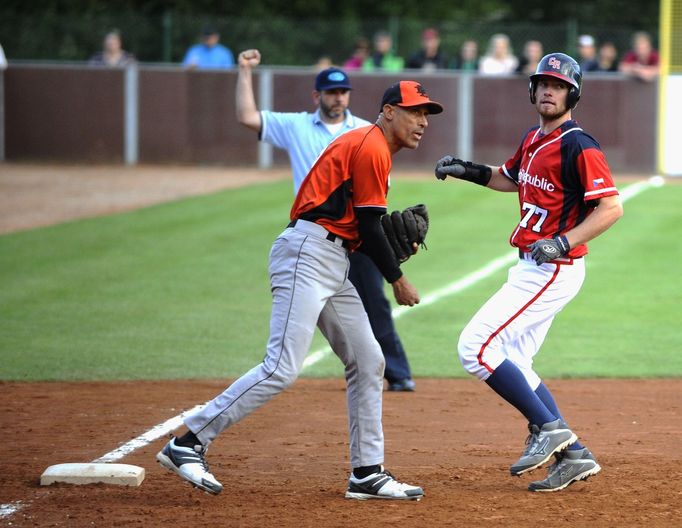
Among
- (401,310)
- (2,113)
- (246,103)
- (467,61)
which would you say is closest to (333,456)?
(246,103)

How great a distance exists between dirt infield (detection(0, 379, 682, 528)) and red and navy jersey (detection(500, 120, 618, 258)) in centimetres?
124

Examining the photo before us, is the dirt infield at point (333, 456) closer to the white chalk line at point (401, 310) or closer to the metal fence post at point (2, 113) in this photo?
the white chalk line at point (401, 310)

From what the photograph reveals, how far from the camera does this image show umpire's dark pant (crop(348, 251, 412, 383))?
8.17 m

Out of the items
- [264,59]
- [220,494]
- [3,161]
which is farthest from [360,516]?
[264,59]

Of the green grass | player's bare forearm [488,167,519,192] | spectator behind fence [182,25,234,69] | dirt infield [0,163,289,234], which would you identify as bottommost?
the green grass

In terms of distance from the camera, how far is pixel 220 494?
583 centimetres

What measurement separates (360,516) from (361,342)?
0.84 m

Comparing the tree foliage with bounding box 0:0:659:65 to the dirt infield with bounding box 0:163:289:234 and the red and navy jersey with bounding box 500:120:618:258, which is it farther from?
the red and navy jersey with bounding box 500:120:618:258

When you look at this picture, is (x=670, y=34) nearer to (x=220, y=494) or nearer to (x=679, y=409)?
(x=679, y=409)

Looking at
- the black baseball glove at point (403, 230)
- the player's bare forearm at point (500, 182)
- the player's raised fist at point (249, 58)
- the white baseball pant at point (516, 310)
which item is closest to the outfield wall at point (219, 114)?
the player's raised fist at point (249, 58)

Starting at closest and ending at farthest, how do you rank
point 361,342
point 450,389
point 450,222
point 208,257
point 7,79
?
point 361,342 → point 450,389 → point 208,257 → point 450,222 → point 7,79

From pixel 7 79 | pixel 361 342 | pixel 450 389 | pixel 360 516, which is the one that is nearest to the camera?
pixel 360 516

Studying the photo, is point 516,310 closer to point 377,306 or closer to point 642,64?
point 377,306

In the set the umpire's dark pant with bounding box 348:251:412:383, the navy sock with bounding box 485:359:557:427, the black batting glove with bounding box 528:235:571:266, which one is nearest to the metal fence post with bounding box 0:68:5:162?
the umpire's dark pant with bounding box 348:251:412:383
